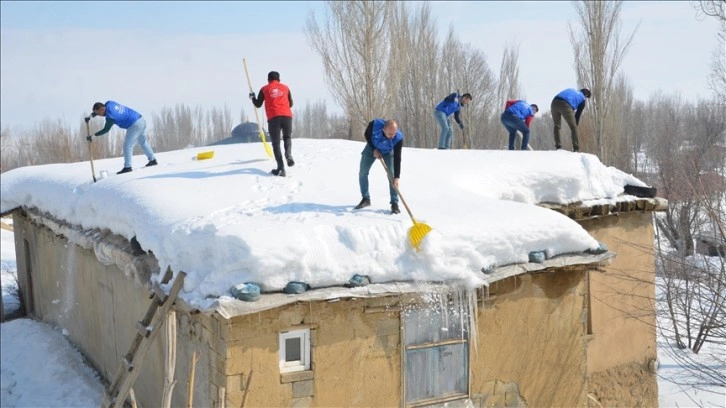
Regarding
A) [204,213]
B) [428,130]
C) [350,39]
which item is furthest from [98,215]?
[428,130]

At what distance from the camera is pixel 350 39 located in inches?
795

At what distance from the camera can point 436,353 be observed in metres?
6.37

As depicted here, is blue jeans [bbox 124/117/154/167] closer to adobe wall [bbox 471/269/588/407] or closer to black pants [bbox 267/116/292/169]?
black pants [bbox 267/116/292/169]

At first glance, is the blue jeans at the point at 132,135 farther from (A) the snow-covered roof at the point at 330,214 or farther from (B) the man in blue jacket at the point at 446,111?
(B) the man in blue jacket at the point at 446,111

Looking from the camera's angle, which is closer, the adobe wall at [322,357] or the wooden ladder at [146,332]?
the adobe wall at [322,357]

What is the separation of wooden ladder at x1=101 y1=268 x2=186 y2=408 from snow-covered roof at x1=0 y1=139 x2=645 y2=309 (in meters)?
0.17

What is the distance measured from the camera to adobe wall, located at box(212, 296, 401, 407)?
545 cm

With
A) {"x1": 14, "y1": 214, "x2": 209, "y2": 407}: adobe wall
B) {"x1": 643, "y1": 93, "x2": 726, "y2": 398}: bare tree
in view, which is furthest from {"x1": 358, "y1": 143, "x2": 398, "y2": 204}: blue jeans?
{"x1": 643, "y1": 93, "x2": 726, "y2": 398}: bare tree

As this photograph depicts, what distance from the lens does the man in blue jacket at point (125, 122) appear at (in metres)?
9.08

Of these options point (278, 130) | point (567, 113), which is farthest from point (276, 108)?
point (567, 113)

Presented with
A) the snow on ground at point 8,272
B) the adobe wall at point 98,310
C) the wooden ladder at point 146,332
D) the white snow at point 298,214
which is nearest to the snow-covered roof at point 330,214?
the white snow at point 298,214

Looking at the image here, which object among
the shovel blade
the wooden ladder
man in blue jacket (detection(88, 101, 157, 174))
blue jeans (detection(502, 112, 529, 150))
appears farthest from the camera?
blue jeans (detection(502, 112, 529, 150))

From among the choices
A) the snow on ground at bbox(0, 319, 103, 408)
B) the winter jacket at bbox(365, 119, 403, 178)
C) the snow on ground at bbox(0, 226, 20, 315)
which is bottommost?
the snow on ground at bbox(0, 226, 20, 315)

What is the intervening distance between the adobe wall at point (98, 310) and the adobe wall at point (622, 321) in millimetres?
5812
